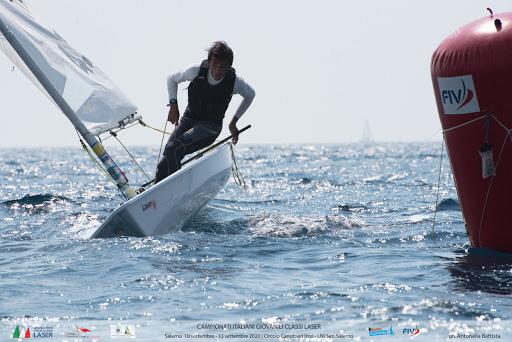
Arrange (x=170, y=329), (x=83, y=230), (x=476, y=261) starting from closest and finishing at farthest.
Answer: (x=170, y=329) < (x=476, y=261) < (x=83, y=230)

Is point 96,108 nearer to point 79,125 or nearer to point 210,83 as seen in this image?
point 79,125

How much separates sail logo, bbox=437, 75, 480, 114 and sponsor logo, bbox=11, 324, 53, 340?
3.52m

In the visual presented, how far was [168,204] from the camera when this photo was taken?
795 centimetres

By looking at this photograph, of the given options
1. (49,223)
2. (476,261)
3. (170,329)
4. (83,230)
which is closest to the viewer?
(170,329)

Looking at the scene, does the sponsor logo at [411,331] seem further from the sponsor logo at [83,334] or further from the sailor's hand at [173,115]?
the sailor's hand at [173,115]

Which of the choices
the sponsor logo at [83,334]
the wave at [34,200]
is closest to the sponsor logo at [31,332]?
the sponsor logo at [83,334]

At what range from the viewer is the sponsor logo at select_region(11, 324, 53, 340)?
4484mm

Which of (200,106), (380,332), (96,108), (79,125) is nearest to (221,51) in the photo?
(200,106)

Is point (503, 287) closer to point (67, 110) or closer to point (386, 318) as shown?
point (386, 318)

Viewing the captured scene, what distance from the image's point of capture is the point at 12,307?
509cm

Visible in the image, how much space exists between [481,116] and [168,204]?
317 cm

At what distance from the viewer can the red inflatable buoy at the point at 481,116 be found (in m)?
6.07

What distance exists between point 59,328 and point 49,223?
5429 millimetres

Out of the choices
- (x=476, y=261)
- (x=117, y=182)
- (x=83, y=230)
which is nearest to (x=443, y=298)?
(x=476, y=261)
